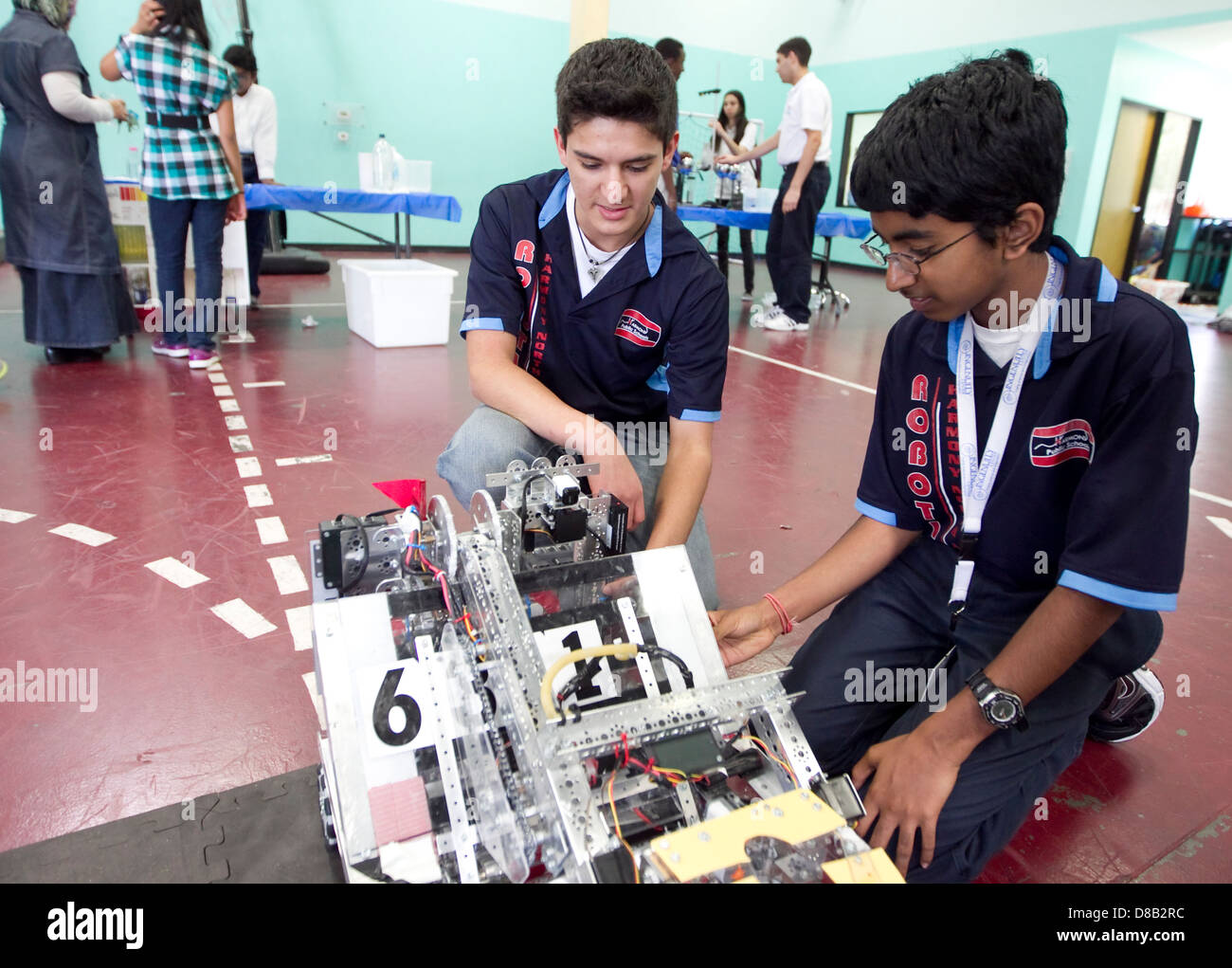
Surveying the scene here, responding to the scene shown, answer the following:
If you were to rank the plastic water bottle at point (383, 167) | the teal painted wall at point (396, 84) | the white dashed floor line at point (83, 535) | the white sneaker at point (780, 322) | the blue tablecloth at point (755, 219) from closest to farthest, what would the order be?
1. the white dashed floor line at point (83, 535)
2. the plastic water bottle at point (383, 167)
3. the white sneaker at point (780, 322)
4. the blue tablecloth at point (755, 219)
5. the teal painted wall at point (396, 84)

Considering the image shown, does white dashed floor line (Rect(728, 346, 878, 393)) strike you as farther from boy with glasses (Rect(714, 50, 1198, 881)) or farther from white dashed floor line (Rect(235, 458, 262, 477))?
boy with glasses (Rect(714, 50, 1198, 881))

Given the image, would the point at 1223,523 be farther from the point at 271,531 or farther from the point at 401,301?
the point at 401,301

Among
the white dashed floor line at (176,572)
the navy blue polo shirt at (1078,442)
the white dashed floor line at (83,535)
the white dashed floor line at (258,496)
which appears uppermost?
the navy blue polo shirt at (1078,442)

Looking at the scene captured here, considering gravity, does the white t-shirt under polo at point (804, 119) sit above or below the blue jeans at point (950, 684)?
above

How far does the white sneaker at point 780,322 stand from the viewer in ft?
19.4

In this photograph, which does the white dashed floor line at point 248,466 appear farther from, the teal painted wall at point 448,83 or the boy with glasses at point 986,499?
the teal painted wall at point 448,83

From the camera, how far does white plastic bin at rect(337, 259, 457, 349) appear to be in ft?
14.4

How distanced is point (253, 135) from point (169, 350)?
A: 258 centimetres

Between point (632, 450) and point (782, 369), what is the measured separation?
2.91m

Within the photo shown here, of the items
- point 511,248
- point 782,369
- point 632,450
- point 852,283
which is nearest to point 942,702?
point 632,450

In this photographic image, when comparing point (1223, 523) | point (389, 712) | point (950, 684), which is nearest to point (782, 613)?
point (950, 684)

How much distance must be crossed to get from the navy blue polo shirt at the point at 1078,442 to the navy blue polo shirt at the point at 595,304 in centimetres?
44

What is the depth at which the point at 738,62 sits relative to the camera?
1043 cm

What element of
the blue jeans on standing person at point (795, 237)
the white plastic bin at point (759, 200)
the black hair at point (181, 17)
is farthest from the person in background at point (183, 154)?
the white plastic bin at point (759, 200)
